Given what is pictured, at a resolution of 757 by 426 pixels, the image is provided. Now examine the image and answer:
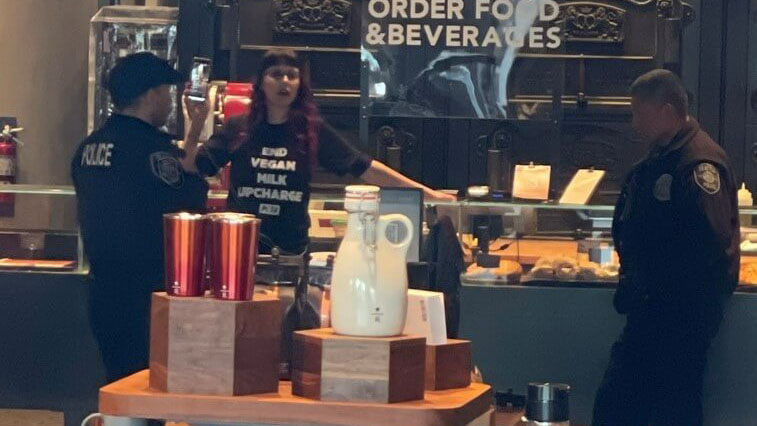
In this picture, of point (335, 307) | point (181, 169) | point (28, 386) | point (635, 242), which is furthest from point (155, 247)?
point (335, 307)

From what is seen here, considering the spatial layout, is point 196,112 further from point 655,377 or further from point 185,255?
point 185,255

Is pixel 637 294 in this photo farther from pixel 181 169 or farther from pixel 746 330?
pixel 181 169

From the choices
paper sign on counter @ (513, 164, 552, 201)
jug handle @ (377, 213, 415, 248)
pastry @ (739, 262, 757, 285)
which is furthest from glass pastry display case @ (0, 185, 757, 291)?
jug handle @ (377, 213, 415, 248)

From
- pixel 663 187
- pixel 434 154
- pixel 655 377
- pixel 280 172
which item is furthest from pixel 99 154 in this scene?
pixel 434 154

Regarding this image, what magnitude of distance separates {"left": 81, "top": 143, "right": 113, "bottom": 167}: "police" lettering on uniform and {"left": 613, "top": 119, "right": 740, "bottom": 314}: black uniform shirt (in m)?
1.70

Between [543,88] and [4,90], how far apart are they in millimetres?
3061

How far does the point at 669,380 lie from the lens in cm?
449

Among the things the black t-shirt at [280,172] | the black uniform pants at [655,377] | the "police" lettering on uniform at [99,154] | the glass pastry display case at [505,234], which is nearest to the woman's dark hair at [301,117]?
the black t-shirt at [280,172]

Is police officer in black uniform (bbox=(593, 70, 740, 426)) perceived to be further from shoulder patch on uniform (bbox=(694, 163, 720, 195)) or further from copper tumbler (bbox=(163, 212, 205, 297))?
copper tumbler (bbox=(163, 212, 205, 297))

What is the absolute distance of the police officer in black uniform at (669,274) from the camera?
14.5 feet

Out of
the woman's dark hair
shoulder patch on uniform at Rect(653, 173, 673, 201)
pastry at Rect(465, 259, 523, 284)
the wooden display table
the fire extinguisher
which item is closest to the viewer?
the wooden display table

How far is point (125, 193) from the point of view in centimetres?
454

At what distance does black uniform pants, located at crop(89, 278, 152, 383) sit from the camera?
4.57m

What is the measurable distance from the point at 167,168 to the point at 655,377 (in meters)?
1.77
